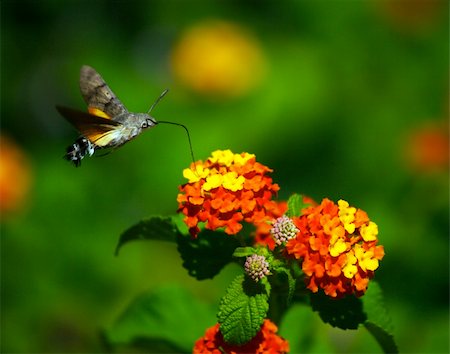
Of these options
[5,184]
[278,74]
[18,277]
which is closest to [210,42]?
[278,74]

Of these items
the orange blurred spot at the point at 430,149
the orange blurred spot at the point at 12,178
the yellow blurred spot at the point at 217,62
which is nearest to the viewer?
the orange blurred spot at the point at 12,178

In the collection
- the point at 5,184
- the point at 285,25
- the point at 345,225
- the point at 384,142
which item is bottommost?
the point at 5,184

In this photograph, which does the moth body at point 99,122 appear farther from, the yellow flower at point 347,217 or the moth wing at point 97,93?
the yellow flower at point 347,217

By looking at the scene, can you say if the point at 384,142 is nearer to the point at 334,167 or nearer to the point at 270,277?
the point at 334,167

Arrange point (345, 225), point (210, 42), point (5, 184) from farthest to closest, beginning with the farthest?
point (210, 42), point (5, 184), point (345, 225)

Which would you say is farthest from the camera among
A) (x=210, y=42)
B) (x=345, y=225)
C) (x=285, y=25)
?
(x=285, y=25)

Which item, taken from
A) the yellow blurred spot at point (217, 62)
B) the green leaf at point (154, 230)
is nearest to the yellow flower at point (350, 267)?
the green leaf at point (154, 230)

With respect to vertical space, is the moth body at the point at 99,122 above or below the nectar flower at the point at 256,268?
above
